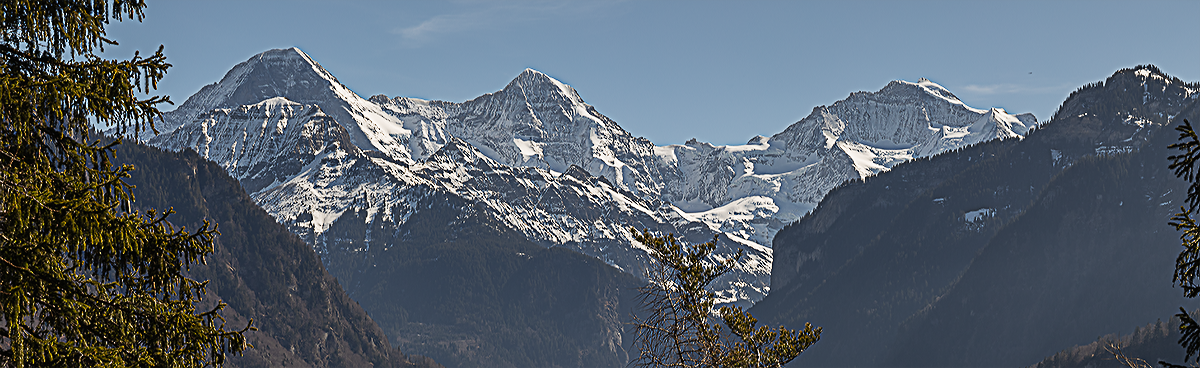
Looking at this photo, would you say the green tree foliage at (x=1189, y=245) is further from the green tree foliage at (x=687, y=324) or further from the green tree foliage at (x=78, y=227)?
the green tree foliage at (x=78, y=227)

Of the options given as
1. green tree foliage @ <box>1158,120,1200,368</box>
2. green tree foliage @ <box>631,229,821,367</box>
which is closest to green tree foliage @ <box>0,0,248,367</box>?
green tree foliage @ <box>631,229,821,367</box>

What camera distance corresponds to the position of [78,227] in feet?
35.4

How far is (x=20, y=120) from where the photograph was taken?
36.5 feet

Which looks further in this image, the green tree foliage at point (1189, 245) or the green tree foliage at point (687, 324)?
the green tree foliage at point (687, 324)

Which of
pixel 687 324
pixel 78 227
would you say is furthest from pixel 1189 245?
pixel 78 227

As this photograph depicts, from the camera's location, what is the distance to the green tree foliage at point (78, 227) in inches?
426

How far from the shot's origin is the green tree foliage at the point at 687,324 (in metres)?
20.4

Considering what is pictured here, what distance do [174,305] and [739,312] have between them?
537 inches

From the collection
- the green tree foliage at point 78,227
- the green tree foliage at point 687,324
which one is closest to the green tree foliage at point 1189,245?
the green tree foliage at point 687,324

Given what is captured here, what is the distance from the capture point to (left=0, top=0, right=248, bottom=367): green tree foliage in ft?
35.5

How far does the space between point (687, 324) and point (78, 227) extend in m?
13.2

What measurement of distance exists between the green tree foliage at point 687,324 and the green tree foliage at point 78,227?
9.25m

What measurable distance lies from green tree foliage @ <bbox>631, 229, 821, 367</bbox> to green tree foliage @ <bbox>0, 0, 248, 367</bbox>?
9.25 m

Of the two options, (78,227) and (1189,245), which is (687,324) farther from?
(78,227)
